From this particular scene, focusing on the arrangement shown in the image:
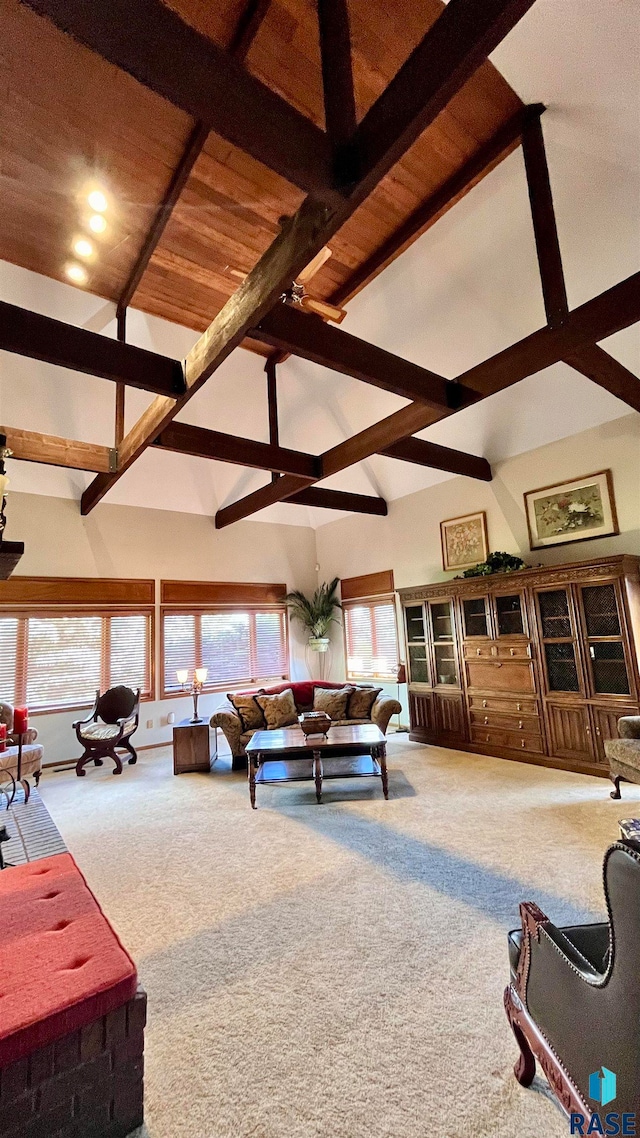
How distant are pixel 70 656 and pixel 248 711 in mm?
2514

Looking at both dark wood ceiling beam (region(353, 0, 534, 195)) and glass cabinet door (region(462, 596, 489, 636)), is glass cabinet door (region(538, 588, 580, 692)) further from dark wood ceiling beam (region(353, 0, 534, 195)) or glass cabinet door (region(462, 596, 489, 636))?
dark wood ceiling beam (region(353, 0, 534, 195))

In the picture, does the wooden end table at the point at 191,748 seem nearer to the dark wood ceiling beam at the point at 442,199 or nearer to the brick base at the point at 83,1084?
the brick base at the point at 83,1084

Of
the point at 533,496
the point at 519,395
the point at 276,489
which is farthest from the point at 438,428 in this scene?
the point at 276,489

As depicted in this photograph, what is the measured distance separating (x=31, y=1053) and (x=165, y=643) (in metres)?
5.83

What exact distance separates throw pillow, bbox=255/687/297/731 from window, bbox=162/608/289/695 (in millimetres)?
1892

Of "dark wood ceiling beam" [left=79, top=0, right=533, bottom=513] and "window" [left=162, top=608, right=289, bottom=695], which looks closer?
"dark wood ceiling beam" [left=79, top=0, right=533, bottom=513]

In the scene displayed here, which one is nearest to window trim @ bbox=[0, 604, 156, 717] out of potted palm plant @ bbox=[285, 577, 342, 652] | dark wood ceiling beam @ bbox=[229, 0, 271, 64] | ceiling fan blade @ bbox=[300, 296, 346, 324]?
potted palm plant @ bbox=[285, 577, 342, 652]

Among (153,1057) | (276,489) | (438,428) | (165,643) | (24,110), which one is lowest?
(153,1057)

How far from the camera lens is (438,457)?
5.28 m

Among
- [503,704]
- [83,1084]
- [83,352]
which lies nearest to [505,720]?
[503,704]

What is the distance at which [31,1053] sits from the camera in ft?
4.03

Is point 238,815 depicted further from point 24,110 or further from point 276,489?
point 24,110

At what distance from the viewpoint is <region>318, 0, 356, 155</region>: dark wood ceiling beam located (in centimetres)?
186

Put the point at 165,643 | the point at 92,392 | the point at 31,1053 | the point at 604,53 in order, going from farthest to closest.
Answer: the point at 165,643 → the point at 92,392 → the point at 604,53 → the point at 31,1053
